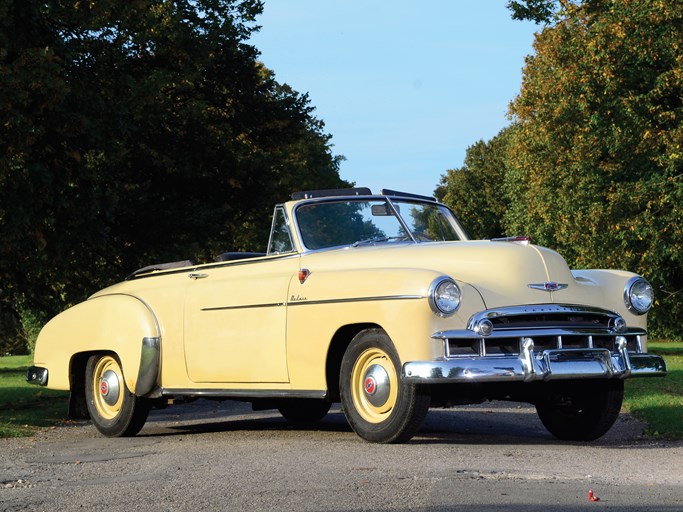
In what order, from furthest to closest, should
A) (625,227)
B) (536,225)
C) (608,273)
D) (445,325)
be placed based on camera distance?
1. (536,225)
2. (625,227)
3. (608,273)
4. (445,325)

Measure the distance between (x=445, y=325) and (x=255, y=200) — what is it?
73.4 ft

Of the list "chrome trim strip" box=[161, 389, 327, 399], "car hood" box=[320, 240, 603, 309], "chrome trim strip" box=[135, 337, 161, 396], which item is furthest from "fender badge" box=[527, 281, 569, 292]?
"chrome trim strip" box=[135, 337, 161, 396]

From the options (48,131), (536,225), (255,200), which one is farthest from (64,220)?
(536,225)

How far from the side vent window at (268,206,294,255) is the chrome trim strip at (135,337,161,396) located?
4.56ft

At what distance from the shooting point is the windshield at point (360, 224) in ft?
31.9

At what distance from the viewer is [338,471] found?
706 centimetres

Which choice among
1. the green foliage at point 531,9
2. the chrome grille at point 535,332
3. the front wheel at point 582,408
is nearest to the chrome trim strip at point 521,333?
the chrome grille at point 535,332

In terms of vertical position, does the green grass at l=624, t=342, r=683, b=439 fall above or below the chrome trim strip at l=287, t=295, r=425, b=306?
below

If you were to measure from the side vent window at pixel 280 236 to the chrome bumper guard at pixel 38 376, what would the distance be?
2.93m

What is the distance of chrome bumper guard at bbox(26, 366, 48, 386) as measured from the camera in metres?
11.3

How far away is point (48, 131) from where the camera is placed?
15125mm

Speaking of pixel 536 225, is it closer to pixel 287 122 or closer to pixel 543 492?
pixel 287 122

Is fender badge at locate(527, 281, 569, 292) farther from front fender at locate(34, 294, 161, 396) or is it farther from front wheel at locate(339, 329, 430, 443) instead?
front fender at locate(34, 294, 161, 396)

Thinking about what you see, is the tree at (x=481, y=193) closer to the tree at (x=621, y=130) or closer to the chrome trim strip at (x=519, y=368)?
the tree at (x=621, y=130)
